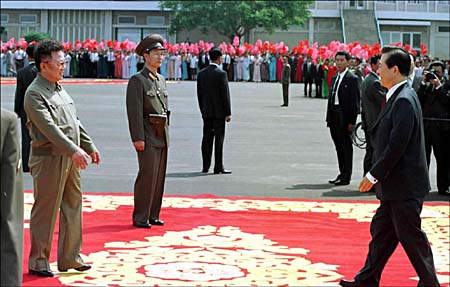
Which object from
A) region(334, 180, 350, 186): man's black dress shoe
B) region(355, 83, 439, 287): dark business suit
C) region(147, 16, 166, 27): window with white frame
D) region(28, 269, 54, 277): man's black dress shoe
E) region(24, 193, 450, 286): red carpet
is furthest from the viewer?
region(147, 16, 166, 27): window with white frame

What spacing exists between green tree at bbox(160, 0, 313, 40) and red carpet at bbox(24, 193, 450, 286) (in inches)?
2092

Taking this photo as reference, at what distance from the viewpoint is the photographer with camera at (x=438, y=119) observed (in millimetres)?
13031

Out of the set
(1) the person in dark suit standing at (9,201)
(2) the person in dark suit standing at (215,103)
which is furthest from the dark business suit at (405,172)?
(2) the person in dark suit standing at (215,103)

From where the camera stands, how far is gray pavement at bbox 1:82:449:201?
13.1 metres

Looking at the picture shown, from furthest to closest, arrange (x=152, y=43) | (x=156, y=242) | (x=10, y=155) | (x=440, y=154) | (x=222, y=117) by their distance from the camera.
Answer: (x=222, y=117)
(x=440, y=154)
(x=152, y=43)
(x=156, y=242)
(x=10, y=155)

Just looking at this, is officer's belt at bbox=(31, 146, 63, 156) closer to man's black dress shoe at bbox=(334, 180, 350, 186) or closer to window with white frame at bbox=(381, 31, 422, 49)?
man's black dress shoe at bbox=(334, 180, 350, 186)

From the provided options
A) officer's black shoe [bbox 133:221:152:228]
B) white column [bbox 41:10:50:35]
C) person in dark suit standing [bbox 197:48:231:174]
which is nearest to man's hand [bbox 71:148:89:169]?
officer's black shoe [bbox 133:221:152:228]

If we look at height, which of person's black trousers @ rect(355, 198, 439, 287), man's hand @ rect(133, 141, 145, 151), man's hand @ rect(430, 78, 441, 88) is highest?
man's hand @ rect(430, 78, 441, 88)

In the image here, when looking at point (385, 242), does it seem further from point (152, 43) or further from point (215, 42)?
point (215, 42)

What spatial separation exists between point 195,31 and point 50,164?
64.0m

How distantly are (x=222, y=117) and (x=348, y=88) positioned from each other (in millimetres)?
2098

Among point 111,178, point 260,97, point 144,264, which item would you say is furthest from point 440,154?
point 260,97

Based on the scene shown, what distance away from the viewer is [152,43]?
9.84m

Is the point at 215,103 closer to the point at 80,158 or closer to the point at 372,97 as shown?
the point at 372,97
